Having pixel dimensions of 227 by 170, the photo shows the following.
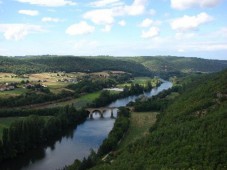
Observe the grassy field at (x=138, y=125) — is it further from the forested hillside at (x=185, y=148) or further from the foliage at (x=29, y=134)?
the foliage at (x=29, y=134)

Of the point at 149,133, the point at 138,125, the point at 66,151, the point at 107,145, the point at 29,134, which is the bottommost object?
the point at 66,151

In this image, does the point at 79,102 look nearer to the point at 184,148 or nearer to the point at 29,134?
the point at 29,134

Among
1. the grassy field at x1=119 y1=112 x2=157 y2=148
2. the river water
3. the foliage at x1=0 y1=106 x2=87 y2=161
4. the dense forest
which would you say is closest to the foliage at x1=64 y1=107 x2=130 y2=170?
the grassy field at x1=119 y1=112 x2=157 y2=148

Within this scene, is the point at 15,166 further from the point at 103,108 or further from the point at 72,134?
the point at 103,108

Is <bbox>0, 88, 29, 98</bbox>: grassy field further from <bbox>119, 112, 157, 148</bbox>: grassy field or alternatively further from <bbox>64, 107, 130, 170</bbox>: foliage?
<bbox>119, 112, 157, 148</bbox>: grassy field

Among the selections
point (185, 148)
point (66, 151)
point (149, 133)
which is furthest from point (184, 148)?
point (66, 151)
